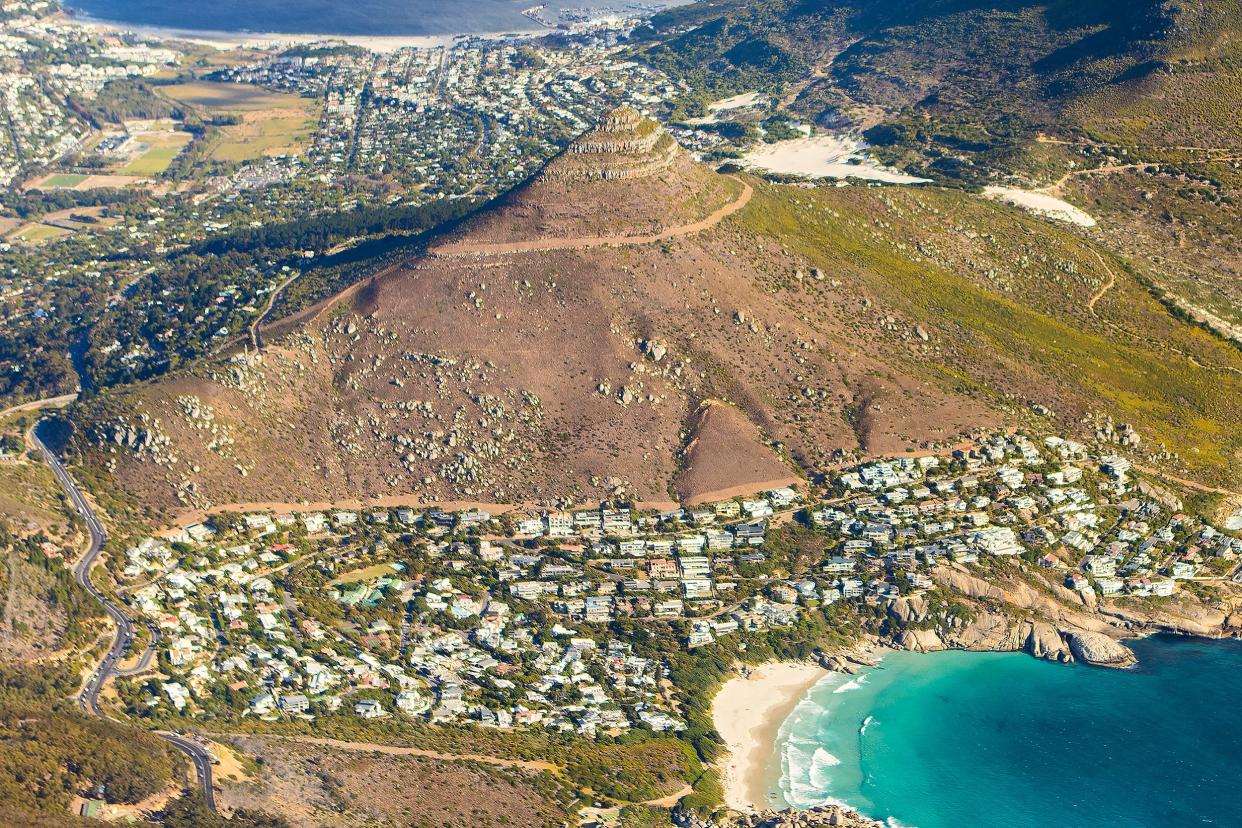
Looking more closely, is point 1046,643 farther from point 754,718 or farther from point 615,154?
point 615,154

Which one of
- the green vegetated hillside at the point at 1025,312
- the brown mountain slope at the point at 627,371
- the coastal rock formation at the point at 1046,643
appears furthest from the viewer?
the green vegetated hillside at the point at 1025,312

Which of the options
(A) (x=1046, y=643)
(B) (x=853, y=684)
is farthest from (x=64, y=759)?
(A) (x=1046, y=643)

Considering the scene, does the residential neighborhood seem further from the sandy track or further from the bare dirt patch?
the sandy track

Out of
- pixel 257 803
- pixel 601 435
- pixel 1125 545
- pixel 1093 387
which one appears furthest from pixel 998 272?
pixel 257 803

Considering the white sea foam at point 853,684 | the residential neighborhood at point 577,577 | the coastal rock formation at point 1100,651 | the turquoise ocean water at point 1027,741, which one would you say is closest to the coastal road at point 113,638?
the residential neighborhood at point 577,577

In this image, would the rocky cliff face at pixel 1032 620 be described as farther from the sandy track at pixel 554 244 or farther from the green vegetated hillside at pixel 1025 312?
the sandy track at pixel 554 244

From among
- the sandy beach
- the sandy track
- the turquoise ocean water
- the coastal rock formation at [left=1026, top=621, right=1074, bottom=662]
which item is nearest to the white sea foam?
the turquoise ocean water
